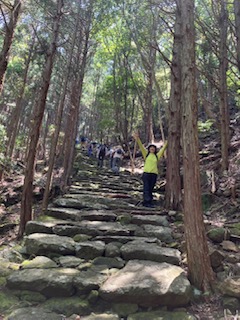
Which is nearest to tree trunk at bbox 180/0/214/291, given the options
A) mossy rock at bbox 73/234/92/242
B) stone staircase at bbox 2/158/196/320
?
stone staircase at bbox 2/158/196/320

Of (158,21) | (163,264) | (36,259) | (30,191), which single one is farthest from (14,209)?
(158,21)

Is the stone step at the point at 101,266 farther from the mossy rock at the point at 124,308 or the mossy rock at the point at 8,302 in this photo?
the mossy rock at the point at 8,302

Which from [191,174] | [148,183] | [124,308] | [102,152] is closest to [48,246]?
[124,308]

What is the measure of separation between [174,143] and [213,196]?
179 cm

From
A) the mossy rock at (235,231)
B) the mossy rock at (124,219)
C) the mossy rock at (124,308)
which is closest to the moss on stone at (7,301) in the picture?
the mossy rock at (124,308)

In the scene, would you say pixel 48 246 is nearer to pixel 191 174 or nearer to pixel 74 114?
pixel 191 174

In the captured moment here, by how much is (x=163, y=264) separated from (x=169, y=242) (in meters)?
1.16

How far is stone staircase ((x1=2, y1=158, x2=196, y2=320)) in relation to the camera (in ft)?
11.6

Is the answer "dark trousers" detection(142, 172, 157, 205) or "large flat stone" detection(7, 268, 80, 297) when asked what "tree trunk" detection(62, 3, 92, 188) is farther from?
"large flat stone" detection(7, 268, 80, 297)

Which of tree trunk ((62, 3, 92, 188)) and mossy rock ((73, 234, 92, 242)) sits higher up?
tree trunk ((62, 3, 92, 188))

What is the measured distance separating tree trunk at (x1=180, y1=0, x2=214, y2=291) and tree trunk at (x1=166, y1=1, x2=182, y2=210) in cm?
273

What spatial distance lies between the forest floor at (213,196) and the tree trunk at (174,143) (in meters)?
0.87

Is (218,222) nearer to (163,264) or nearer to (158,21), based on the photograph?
(163,264)

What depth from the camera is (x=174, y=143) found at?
7.81 m
